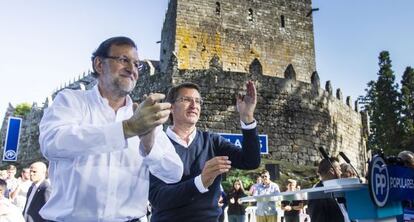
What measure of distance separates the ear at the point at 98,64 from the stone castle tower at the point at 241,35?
21.3 meters

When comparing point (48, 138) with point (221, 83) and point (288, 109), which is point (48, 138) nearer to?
point (221, 83)

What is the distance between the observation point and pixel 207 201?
2.57 meters

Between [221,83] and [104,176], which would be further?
[221,83]

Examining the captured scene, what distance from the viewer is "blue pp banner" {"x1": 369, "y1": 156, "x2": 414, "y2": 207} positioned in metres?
2.81

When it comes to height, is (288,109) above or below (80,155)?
above

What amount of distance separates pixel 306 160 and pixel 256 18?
12749 millimetres

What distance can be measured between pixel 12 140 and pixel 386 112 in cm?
3116

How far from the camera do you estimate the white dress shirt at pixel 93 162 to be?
1.59 m

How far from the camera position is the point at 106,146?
1.58m

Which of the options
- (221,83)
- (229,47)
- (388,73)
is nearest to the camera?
(221,83)

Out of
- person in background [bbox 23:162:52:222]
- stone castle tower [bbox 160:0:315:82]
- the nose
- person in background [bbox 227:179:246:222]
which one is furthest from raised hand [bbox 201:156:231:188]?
stone castle tower [bbox 160:0:315:82]

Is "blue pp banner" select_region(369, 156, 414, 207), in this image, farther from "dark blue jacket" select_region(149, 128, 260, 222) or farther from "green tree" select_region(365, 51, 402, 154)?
"green tree" select_region(365, 51, 402, 154)

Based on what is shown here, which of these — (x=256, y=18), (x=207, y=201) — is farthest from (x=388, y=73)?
(x=207, y=201)

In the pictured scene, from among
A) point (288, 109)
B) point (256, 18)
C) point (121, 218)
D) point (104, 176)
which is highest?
point (256, 18)
